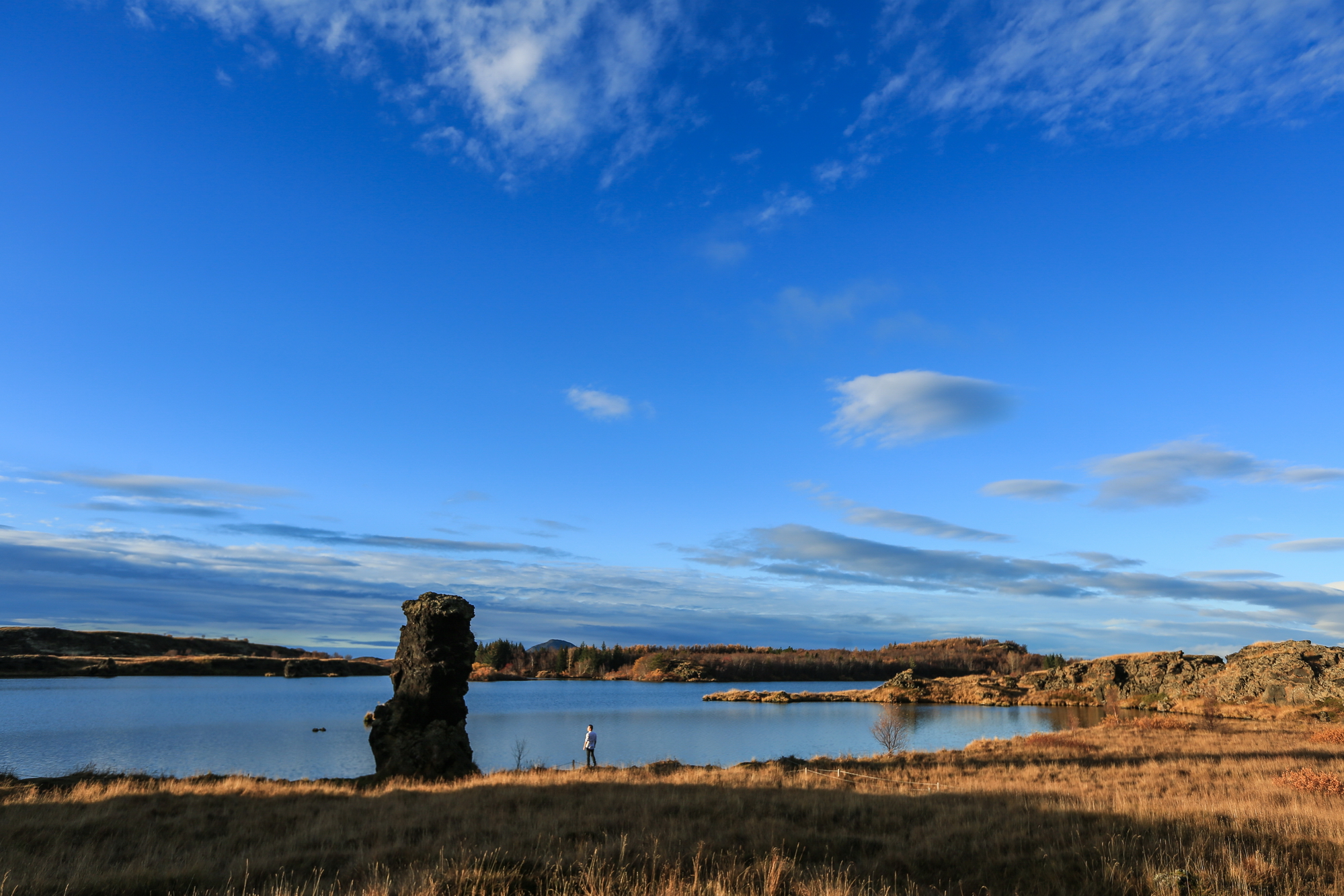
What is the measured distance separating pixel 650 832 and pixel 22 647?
164166 mm

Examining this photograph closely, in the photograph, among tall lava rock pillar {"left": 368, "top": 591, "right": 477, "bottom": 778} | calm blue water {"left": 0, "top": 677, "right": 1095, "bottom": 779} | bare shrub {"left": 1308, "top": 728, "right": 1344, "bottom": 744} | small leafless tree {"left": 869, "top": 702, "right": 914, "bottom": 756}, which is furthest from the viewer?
small leafless tree {"left": 869, "top": 702, "right": 914, "bottom": 756}

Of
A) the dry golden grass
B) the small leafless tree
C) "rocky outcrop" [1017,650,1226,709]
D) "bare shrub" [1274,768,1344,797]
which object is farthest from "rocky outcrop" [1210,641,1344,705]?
"bare shrub" [1274,768,1344,797]

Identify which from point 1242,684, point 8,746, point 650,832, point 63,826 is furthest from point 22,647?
point 1242,684

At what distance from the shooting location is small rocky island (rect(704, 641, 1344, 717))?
181 feet

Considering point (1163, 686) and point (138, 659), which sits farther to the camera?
point (138, 659)

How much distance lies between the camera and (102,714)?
50.4 meters

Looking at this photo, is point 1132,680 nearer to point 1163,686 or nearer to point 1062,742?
point 1163,686

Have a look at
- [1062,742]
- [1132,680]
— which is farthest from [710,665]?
[1062,742]

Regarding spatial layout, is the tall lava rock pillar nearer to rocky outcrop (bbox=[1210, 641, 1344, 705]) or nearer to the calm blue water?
the calm blue water

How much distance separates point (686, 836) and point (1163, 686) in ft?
288

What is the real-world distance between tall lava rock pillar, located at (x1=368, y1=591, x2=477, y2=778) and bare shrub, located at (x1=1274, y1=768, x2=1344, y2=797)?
25.3m

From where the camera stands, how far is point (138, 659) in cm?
12750

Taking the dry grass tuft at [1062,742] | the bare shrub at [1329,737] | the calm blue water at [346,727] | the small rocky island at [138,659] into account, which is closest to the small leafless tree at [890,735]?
the calm blue water at [346,727]

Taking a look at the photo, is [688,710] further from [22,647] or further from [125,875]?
[22,647]
